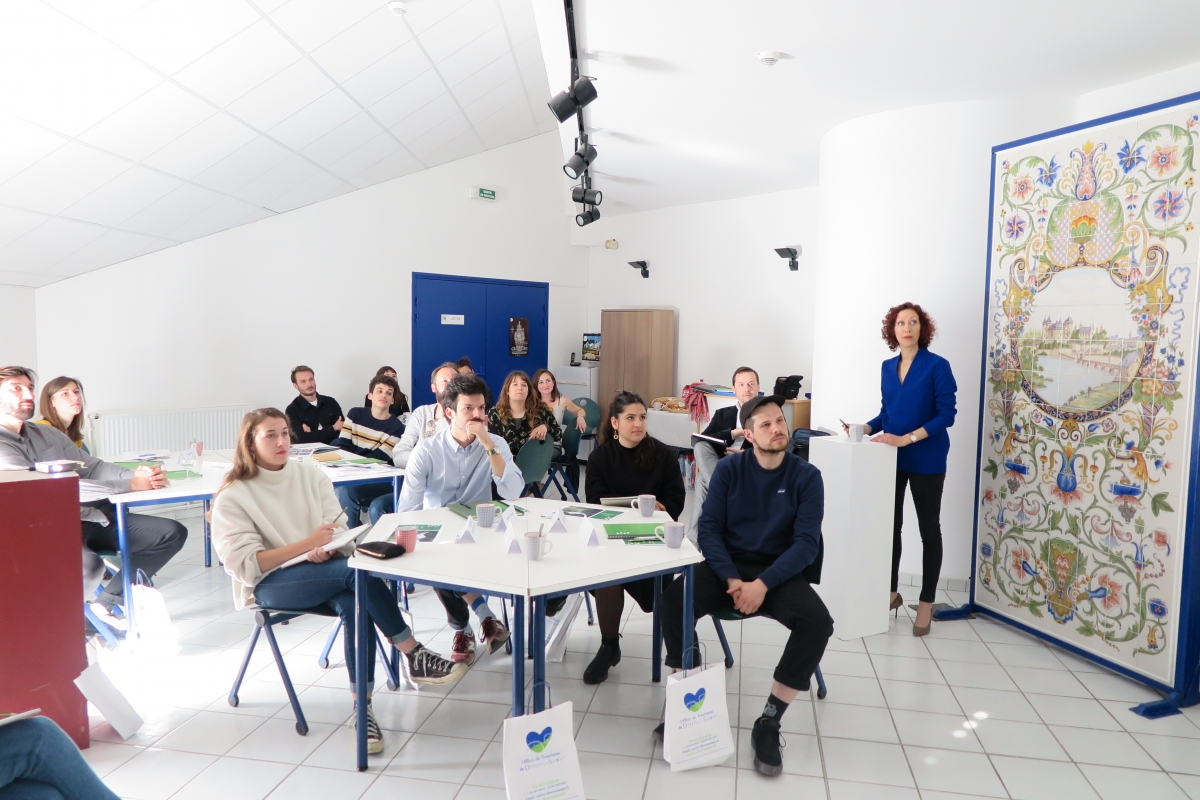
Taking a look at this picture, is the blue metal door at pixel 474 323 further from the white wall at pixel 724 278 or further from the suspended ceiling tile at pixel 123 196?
the suspended ceiling tile at pixel 123 196

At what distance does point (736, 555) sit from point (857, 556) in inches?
36.0

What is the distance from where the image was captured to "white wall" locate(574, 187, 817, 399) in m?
6.61

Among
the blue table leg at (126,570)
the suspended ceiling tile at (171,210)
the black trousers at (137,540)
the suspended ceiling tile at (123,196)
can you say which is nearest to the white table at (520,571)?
the blue table leg at (126,570)

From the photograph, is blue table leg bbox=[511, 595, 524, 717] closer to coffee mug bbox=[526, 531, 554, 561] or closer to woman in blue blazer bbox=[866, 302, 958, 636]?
coffee mug bbox=[526, 531, 554, 561]

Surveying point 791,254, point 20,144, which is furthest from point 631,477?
Result: point 791,254

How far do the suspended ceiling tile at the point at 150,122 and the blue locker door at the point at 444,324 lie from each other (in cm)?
342

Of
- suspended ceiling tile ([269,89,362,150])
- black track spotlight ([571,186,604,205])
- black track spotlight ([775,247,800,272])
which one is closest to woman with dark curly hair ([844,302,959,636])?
black track spotlight ([775,247,800,272])

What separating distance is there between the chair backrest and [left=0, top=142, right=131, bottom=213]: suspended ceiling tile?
280 centimetres

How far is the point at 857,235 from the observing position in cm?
446

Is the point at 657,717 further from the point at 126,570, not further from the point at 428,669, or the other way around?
the point at 126,570

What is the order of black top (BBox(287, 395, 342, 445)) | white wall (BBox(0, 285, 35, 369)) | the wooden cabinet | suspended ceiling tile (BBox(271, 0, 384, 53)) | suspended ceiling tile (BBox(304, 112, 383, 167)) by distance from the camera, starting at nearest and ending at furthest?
suspended ceiling tile (BBox(271, 0, 384, 53)), white wall (BBox(0, 285, 35, 369)), suspended ceiling tile (BBox(304, 112, 383, 167)), black top (BBox(287, 395, 342, 445)), the wooden cabinet

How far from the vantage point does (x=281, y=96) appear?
13.9ft

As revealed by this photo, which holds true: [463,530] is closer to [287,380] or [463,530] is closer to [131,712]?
[131,712]

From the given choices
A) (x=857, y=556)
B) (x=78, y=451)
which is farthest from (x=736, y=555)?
(x=78, y=451)
